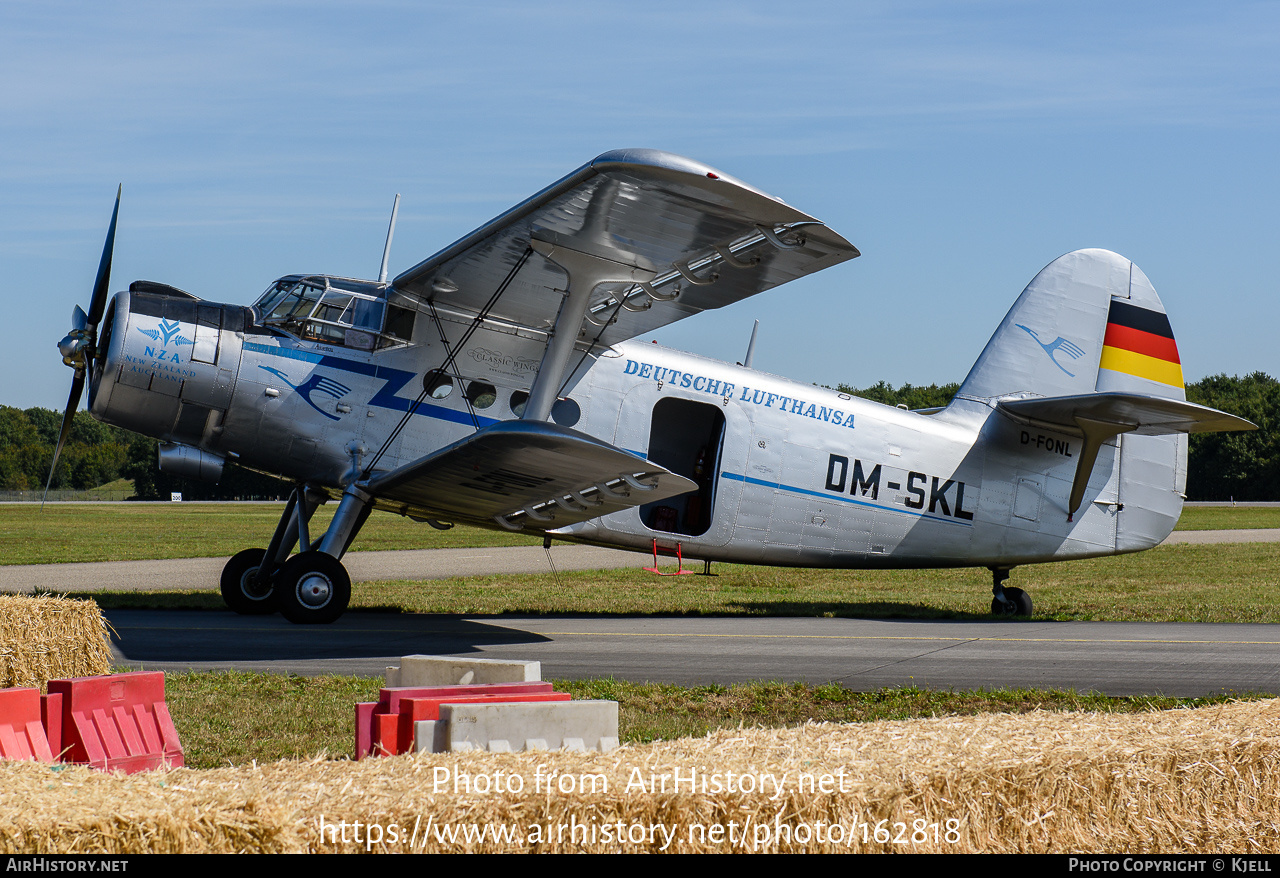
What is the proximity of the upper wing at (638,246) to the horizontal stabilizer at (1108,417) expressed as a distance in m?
5.17

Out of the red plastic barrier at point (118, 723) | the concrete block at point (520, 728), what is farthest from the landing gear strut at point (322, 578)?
the concrete block at point (520, 728)

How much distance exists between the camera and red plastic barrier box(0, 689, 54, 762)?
195 inches

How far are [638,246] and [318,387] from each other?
4225 millimetres

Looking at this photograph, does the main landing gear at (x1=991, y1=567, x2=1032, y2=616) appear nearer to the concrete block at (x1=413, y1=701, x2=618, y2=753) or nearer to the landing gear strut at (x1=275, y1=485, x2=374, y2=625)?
the landing gear strut at (x1=275, y1=485, x2=374, y2=625)

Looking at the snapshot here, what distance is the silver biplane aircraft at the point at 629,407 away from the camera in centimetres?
1004

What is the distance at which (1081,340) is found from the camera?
605 inches

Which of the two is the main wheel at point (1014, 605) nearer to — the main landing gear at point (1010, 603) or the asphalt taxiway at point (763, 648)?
the main landing gear at point (1010, 603)

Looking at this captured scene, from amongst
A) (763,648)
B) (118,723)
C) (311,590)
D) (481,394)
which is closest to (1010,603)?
(763,648)

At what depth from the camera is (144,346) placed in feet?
37.4

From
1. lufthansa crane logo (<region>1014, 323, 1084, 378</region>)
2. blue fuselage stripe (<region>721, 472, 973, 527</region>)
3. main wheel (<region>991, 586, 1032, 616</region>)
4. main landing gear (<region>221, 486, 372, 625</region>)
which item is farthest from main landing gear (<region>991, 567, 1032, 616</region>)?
main landing gear (<region>221, 486, 372, 625</region>)

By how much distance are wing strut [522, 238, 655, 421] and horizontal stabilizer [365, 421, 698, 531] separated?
74 centimetres

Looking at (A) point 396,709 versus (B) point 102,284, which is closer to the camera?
(A) point 396,709

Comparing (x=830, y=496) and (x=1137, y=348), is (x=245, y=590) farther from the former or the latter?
(x=1137, y=348)

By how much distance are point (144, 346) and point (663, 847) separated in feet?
33.5
